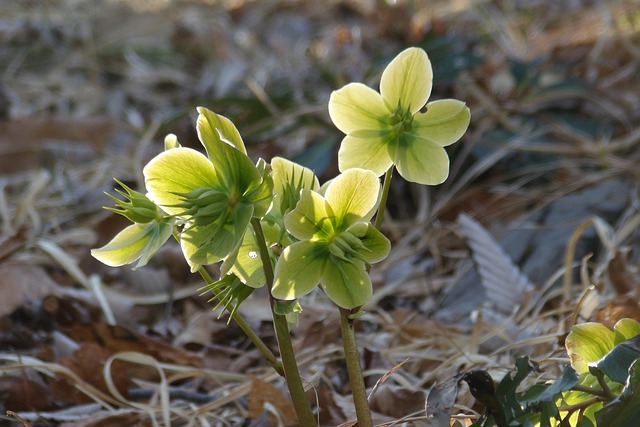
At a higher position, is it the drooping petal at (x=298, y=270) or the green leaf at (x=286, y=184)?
the green leaf at (x=286, y=184)

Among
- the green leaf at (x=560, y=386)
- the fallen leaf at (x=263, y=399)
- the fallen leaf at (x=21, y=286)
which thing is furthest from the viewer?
the fallen leaf at (x=21, y=286)

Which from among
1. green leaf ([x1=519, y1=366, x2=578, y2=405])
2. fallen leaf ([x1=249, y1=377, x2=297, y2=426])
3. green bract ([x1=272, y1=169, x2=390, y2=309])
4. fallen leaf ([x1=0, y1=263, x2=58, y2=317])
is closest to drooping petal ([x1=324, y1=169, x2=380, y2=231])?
green bract ([x1=272, y1=169, x2=390, y2=309])

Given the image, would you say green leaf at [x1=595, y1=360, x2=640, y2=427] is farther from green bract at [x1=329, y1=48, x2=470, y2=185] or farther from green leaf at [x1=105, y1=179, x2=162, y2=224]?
green leaf at [x1=105, y1=179, x2=162, y2=224]

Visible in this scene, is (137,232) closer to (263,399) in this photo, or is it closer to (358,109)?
(358,109)

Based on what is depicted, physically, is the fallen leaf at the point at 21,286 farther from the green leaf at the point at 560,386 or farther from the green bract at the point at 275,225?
the green leaf at the point at 560,386

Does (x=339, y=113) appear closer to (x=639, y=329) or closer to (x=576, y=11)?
(x=639, y=329)

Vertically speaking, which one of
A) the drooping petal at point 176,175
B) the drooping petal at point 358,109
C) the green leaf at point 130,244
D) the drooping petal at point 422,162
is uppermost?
the drooping petal at point 358,109

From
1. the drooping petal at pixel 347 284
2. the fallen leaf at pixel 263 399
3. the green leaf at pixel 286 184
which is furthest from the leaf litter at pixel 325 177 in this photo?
the green leaf at pixel 286 184

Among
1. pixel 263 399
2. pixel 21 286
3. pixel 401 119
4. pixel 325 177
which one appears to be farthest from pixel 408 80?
pixel 325 177
